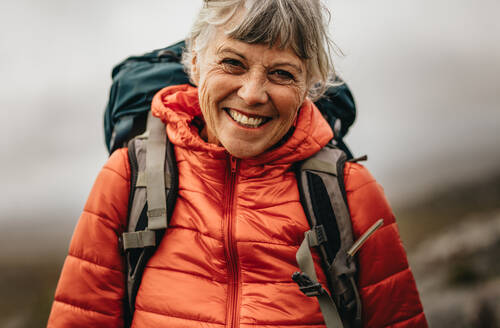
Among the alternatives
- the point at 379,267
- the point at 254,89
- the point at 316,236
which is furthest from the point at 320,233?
the point at 254,89

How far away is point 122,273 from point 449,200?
7223 mm

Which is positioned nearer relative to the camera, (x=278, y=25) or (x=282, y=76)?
(x=278, y=25)

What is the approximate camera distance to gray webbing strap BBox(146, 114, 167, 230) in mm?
2012

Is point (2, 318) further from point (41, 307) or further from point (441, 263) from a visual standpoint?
point (441, 263)

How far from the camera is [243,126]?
6.77 ft

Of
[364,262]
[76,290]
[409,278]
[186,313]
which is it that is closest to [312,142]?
[364,262]

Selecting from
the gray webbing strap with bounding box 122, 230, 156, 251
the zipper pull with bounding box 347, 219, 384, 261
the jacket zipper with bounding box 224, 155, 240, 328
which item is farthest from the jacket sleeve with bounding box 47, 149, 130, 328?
the zipper pull with bounding box 347, 219, 384, 261

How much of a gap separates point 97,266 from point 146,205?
0.44m

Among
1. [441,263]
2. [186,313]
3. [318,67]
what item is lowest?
[441,263]

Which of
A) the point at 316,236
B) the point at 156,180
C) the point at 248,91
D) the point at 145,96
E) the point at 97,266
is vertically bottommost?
the point at 97,266

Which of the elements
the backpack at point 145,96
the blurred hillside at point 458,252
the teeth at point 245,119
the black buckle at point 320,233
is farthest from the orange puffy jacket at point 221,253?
the blurred hillside at point 458,252

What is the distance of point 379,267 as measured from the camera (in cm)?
224

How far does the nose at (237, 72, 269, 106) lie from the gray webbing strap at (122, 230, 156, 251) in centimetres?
93

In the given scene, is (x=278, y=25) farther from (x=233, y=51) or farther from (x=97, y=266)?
(x=97, y=266)
